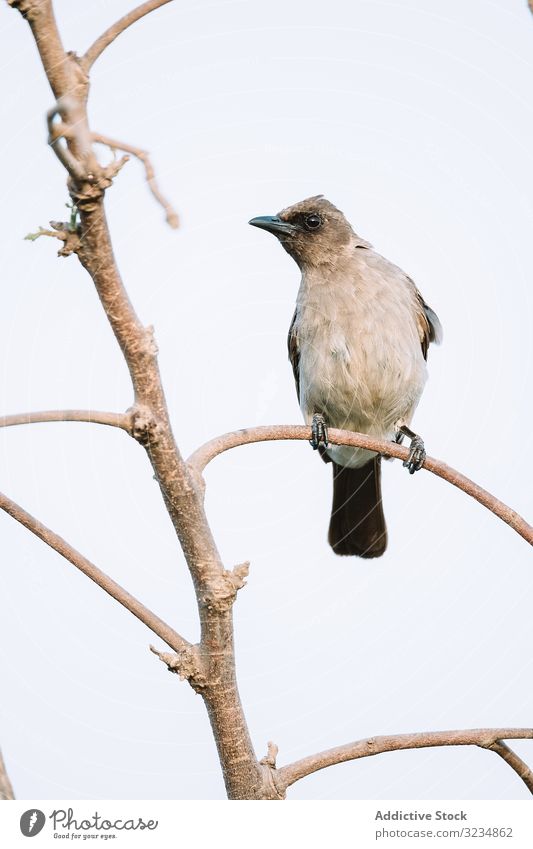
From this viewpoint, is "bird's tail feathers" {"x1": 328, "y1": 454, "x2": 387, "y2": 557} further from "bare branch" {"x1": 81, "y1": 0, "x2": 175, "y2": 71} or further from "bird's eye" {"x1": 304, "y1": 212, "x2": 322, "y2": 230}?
"bare branch" {"x1": 81, "y1": 0, "x2": 175, "y2": 71}

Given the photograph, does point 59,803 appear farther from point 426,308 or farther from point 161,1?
point 426,308

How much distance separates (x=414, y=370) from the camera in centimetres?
661

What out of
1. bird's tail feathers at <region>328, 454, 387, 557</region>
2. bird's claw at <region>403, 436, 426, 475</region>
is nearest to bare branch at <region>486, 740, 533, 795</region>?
bird's claw at <region>403, 436, 426, 475</region>

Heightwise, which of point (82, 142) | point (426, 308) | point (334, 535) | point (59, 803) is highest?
point (426, 308)

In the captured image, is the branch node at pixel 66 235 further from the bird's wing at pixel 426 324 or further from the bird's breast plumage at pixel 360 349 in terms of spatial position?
the bird's wing at pixel 426 324

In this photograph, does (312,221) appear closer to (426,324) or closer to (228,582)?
(426,324)

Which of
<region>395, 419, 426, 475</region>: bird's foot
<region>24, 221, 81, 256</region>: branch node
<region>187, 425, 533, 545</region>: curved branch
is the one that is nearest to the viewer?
<region>24, 221, 81, 256</region>: branch node

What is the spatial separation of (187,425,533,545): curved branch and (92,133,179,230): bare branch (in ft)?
2.69

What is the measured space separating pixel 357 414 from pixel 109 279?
446cm

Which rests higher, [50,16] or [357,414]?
[357,414]

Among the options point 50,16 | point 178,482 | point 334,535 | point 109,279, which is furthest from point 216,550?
point 334,535

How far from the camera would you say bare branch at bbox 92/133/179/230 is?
2.14 meters

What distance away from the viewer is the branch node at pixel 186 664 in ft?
8.77

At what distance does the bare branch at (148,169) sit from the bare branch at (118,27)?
0.18 meters
